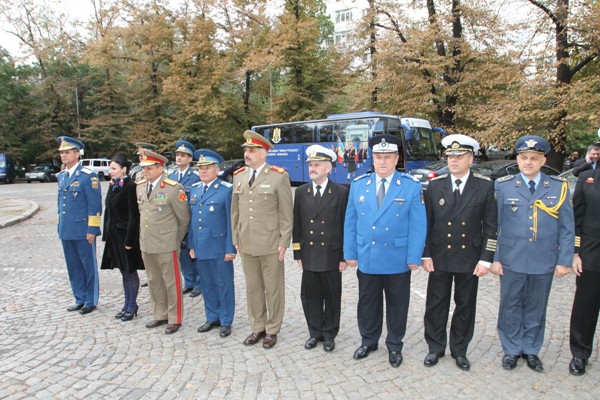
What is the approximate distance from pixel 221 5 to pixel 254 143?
1105 inches

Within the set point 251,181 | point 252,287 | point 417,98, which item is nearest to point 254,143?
point 251,181

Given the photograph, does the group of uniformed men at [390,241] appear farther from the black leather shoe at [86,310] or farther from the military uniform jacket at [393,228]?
the black leather shoe at [86,310]

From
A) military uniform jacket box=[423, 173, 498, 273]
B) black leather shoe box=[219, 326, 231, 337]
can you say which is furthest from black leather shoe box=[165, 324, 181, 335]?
military uniform jacket box=[423, 173, 498, 273]

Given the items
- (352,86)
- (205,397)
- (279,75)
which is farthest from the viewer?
(279,75)

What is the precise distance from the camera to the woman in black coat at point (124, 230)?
16.4 feet

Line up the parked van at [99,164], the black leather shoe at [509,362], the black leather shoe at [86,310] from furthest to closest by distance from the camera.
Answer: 1. the parked van at [99,164]
2. the black leather shoe at [86,310]
3. the black leather shoe at [509,362]

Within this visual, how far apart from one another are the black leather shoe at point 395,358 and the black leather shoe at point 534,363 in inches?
43.5

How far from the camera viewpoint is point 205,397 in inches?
135

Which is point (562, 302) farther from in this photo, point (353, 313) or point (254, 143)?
point (254, 143)

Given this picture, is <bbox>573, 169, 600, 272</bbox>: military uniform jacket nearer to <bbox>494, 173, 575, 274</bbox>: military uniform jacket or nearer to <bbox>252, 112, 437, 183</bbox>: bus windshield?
<bbox>494, 173, 575, 274</bbox>: military uniform jacket

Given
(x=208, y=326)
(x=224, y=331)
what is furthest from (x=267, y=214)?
(x=208, y=326)

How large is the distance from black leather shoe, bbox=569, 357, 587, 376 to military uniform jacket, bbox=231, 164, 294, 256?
2.70 metres

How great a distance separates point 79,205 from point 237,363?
9.69ft

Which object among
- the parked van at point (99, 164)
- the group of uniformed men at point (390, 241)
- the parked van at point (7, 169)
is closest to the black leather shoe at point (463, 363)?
the group of uniformed men at point (390, 241)
